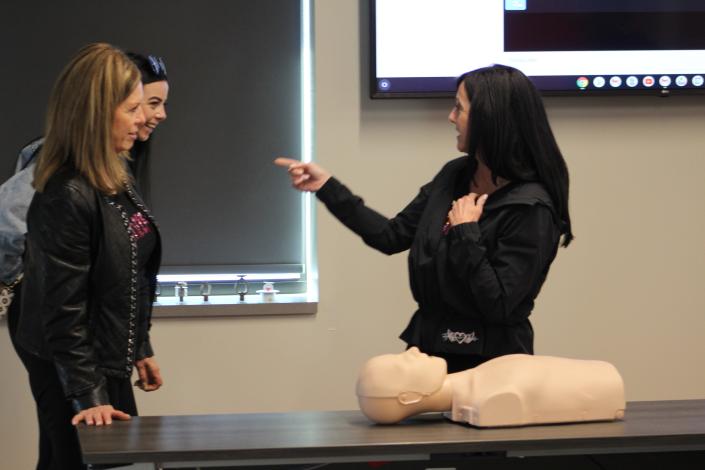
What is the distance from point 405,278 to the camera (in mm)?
3777

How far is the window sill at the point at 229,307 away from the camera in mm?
3664

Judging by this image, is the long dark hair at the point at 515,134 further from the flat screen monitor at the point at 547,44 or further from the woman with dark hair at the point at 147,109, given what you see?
the flat screen monitor at the point at 547,44

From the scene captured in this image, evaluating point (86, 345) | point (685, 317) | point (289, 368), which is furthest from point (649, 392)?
point (86, 345)

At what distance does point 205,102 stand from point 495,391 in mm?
2196

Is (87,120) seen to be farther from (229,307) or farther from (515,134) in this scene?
(229,307)

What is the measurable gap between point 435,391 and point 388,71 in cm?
190

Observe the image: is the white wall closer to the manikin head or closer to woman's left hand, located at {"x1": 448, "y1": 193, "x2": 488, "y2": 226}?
woman's left hand, located at {"x1": 448, "y1": 193, "x2": 488, "y2": 226}

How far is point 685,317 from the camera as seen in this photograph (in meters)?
3.92

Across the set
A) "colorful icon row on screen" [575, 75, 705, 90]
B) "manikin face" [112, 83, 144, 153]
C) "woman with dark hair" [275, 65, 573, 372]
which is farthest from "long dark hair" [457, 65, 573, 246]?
"colorful icon row on screen" [575, 75, 705, 90]

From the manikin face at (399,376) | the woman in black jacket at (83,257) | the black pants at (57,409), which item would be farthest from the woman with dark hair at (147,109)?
the manikin face at (399,376)

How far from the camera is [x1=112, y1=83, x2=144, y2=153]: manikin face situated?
7.33 ft

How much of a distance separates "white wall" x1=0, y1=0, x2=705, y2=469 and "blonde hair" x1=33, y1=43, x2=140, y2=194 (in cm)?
154

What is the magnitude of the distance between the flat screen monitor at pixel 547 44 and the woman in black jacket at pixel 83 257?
151 cm

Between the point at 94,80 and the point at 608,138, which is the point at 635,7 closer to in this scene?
the point at 608,138
